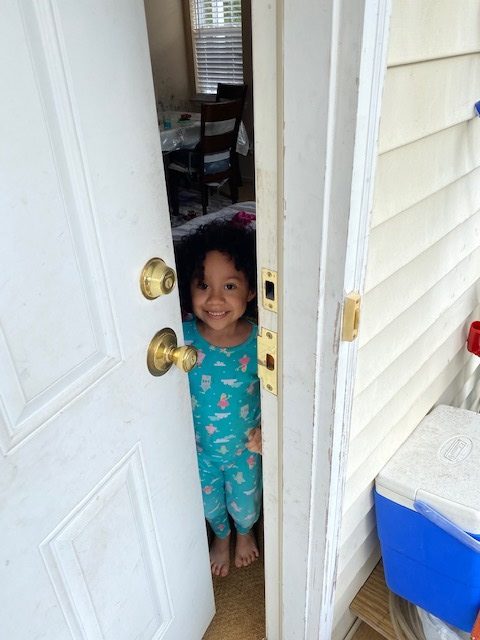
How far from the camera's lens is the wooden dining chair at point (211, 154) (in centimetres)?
350

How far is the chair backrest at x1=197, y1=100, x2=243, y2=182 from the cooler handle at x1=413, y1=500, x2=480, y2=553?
3055mm

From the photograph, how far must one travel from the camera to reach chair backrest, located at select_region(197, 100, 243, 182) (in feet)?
11.4

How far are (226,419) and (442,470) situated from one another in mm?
523

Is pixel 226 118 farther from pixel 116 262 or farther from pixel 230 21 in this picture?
pixel 116 262

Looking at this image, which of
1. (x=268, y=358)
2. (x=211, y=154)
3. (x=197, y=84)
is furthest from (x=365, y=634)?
(x=197, y=84)

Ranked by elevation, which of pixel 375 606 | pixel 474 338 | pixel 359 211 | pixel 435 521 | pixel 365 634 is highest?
pixel 359 211

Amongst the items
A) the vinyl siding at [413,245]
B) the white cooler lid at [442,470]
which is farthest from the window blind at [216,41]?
the white cooler lid at [442,470]

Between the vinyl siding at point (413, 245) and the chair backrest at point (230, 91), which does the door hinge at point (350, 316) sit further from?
the chair backrest at point (230, 91)

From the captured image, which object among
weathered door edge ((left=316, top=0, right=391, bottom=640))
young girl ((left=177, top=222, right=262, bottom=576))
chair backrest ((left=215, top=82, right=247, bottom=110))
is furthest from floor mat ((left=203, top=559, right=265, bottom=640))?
chair backrest ((left=215, top=82, right=247, bottom=110))

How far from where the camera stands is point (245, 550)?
1.48m

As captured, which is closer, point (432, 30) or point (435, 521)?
point (432, 30)

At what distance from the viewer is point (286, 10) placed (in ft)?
1.75

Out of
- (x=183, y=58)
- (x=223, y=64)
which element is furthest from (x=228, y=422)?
(x=183, y=58)

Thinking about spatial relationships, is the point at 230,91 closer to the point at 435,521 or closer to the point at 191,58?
the point at 191,58
